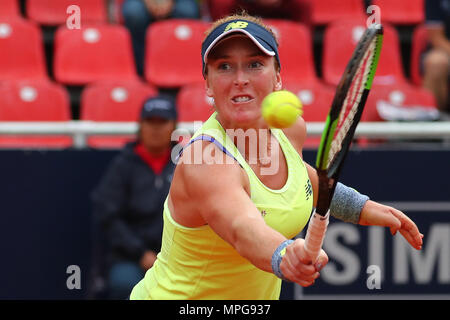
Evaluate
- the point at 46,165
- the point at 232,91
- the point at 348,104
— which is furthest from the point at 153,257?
the point at 348,104

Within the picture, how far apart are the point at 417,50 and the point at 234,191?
17.2 ft

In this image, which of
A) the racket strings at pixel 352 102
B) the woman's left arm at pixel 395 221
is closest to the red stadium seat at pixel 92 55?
the woman's left arm at pixel 395 221

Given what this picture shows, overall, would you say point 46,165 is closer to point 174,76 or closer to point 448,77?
point 174,76

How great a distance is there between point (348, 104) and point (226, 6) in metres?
4.64

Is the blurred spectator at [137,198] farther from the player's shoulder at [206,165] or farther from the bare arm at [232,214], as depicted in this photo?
the player's shoulder at [206,165]

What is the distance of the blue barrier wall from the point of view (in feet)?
16.8

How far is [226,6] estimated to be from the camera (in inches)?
266

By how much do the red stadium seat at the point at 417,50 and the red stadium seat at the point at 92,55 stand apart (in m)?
2.48

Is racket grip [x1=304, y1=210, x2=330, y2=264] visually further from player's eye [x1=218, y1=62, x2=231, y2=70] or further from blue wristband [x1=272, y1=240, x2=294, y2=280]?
player's eye [x1=218, y1=62, x2=231, y2=70]

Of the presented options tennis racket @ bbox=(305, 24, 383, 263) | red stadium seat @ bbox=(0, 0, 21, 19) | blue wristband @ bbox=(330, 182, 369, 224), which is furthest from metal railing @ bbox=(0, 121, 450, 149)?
tennis racket @ bbox=(305, 24, 383, 263)

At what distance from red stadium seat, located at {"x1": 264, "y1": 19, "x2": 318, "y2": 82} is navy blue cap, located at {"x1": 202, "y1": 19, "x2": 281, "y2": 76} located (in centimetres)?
400

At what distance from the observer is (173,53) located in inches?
261

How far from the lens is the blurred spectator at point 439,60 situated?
6848 mm

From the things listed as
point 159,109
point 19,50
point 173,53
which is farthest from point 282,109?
point 19,50
